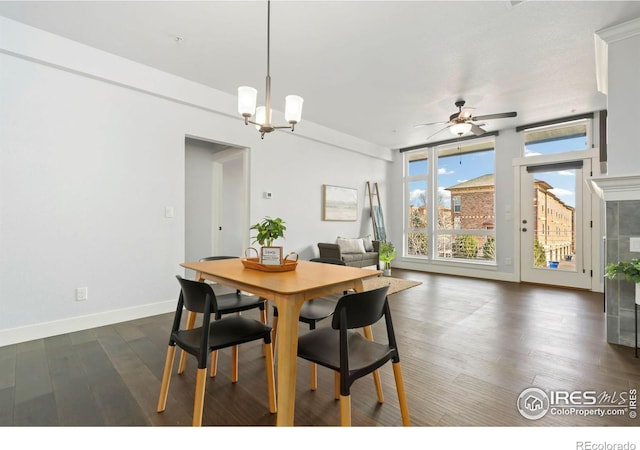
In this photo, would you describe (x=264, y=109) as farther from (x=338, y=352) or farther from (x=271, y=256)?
(x=338, y=352)

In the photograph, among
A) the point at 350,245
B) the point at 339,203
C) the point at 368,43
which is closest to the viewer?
the point at 368,43

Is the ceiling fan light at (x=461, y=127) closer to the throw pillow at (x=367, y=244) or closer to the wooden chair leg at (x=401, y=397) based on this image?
the throw pillow at (x=367, y=244)

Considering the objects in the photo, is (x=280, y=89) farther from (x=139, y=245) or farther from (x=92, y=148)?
(x=139, y=245)

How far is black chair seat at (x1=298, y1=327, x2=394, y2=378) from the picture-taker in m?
1.33

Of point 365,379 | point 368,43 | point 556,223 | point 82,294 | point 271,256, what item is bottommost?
point 365,379

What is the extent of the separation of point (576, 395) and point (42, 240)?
4.34 m

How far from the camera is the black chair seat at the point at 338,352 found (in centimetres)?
133

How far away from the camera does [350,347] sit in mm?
1529

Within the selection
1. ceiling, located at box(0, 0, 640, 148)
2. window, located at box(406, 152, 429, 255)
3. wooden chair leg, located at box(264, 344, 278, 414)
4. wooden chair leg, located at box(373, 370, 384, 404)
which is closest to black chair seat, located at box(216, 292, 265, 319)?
wooden chair leg, located at box(264, 344, 278, 414)

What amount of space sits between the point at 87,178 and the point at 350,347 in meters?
3.10

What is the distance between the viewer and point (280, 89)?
384 centimetres

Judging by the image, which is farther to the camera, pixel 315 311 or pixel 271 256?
pixel 315 311

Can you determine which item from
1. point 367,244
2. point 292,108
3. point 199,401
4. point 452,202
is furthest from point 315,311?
point 452,202

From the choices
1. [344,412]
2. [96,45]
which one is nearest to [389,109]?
[96,45]
